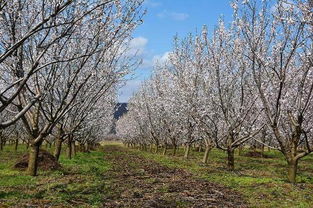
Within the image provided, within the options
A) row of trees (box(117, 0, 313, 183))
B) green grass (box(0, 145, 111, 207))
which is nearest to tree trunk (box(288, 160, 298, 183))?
row of trees (box(117, 0, 313, 183))

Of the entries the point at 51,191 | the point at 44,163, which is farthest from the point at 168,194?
the point at 44,163

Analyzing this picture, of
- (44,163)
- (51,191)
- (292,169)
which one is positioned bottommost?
(51,191)

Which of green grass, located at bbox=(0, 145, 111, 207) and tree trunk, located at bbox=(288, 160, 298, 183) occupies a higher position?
tree trunk, located at bbox=(288, 160, 298, 183)

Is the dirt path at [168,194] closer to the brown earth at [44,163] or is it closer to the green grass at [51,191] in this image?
the green grass at [51,191]

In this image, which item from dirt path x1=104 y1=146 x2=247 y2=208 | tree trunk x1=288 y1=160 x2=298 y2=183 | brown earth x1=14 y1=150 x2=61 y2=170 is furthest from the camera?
brown earth x1=14 y1=150 x2=61 y2=170

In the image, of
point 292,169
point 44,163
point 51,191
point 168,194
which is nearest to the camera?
point 51,191

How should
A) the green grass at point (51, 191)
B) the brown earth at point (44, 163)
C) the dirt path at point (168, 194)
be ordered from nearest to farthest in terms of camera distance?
the green grass at point (51, 191) < the dirt path at point (168, 194) < the brown earth at point (44, 163)

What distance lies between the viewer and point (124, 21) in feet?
→ 47.6

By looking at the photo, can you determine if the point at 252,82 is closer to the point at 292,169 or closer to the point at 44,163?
the point at 292,169

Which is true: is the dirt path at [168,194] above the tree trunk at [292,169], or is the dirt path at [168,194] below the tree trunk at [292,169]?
below

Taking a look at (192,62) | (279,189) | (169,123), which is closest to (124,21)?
(279,189)

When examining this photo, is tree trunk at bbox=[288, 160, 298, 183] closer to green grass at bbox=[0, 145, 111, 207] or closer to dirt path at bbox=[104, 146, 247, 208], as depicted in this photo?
A: dirt path at bbox=[104, 146, 247, 208]

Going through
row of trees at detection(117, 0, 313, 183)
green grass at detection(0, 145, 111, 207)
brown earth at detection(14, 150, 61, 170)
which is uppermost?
row of trees at detection(117, 0, 313, 183)

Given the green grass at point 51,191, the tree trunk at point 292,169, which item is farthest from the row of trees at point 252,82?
the green grass at point 51,191
